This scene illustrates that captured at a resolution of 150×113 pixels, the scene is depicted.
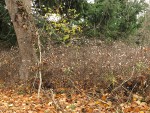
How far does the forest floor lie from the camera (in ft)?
23.4

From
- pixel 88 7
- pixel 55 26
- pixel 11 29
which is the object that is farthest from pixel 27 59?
pixel 88 7

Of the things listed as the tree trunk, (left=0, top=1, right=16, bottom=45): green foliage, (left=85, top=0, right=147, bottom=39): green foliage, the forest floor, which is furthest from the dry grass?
(left=85, top=0, right=147, bottom=39): green foliage

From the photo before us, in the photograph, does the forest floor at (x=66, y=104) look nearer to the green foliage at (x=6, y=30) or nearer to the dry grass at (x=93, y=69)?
the dry grass at (x=93, y=69)

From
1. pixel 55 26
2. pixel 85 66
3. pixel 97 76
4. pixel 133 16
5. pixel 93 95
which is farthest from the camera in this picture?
pixel 133 16

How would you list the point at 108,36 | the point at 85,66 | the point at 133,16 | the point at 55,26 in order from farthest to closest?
the point at 133,16, the point at 108,36, the point at 55,26, the point at 85,66

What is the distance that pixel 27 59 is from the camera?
11203 mm

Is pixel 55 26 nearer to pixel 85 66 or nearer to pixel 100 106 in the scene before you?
pixel 85 66

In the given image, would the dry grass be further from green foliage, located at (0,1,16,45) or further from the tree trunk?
green foliage, located at (0,1,16,45)

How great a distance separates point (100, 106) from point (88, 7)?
10.6 meters

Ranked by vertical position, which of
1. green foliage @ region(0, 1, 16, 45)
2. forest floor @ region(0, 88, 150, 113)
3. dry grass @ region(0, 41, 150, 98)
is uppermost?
green foliage @ region(0, 1, 16, 45)

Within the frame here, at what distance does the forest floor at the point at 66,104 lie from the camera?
714 cm

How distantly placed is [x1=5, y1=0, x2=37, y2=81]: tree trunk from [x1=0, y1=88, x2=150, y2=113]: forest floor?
62.5 inches

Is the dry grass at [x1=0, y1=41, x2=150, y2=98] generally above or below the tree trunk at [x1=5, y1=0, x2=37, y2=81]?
below

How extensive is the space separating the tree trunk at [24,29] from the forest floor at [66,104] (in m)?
1.59
